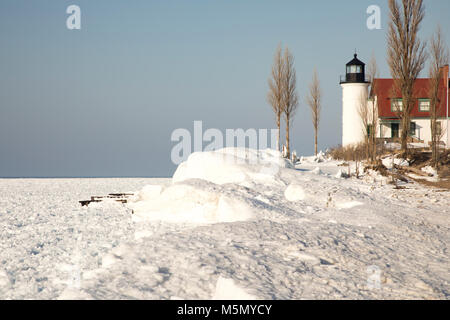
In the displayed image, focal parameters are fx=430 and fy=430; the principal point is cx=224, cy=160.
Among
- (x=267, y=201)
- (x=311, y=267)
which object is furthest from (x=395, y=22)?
(x=311, y=267)

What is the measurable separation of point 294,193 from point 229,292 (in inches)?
198

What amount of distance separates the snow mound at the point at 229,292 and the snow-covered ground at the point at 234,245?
1cm

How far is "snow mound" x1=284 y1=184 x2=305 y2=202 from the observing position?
8327 mm

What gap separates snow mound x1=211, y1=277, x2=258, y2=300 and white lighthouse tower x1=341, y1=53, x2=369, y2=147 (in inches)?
→ 1013

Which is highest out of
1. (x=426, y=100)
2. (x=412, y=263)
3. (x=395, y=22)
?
(x=395, y=22)

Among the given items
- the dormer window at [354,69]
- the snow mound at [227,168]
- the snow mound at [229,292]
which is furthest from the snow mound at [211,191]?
the dormer window at [354,69]

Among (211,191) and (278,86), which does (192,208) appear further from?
(278,86)

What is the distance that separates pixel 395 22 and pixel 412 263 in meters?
14.6

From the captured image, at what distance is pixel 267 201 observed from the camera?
25.1ft

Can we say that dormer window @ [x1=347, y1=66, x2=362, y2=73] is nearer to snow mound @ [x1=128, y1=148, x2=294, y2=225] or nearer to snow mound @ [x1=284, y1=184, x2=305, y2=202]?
snow mound @ [x1=128, y1=148, x2=294, y2=225]

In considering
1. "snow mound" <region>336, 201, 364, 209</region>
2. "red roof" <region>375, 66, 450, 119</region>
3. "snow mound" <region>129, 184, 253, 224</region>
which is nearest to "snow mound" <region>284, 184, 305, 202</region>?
"snow mound" <region>336, 201, 364, 209</region>

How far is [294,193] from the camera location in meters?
8.42
